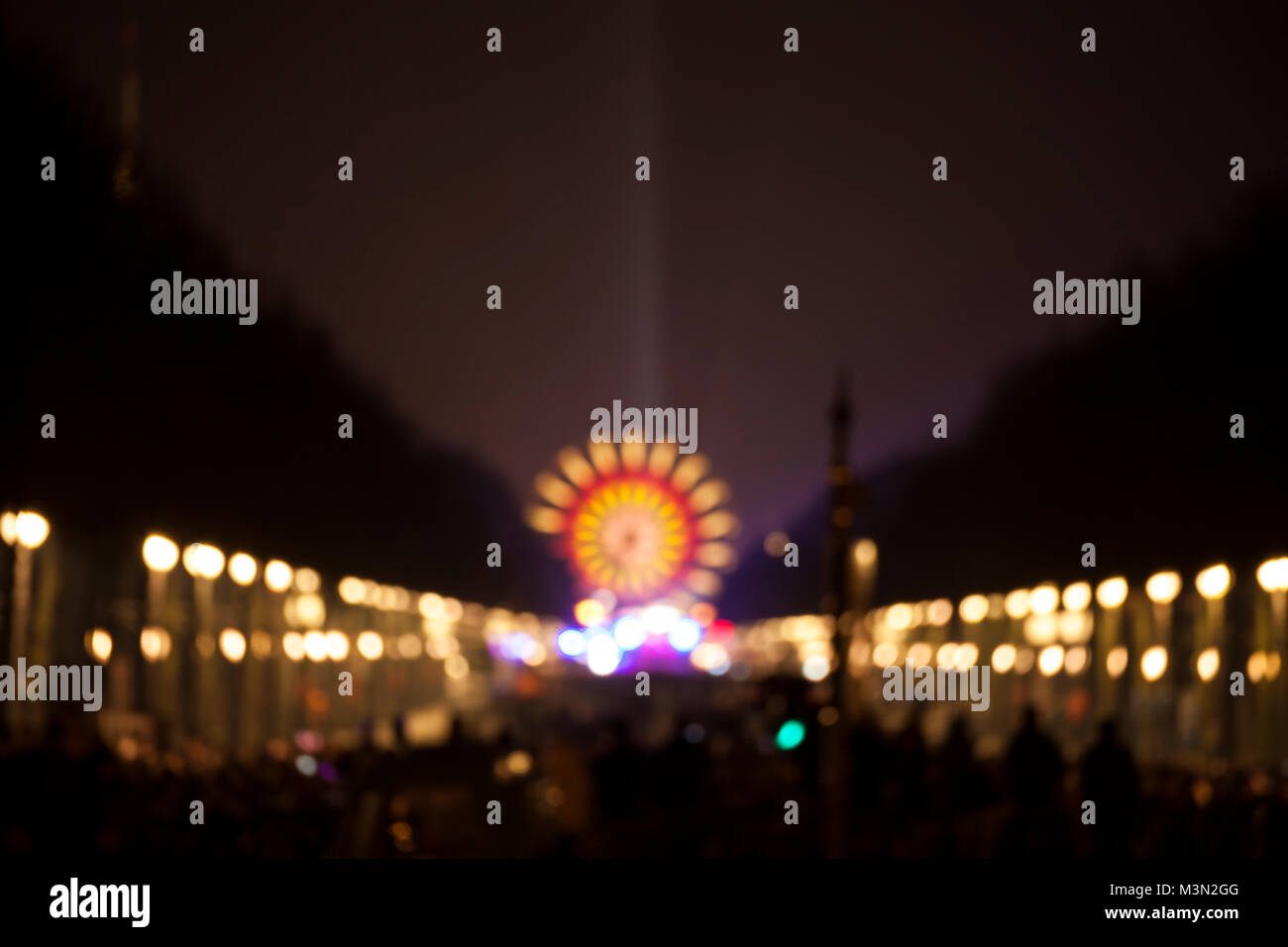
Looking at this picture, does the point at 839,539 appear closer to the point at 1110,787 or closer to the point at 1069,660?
the point at 1110,787

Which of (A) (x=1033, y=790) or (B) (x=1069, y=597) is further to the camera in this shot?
(B) (x=1069, y=597)

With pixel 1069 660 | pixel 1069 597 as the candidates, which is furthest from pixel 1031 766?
pixel 1069 660

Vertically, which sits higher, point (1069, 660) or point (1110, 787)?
point (1069, 660)

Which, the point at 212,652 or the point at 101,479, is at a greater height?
the point at 101,479

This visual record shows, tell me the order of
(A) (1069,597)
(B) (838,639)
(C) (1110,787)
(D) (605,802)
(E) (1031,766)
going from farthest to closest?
(A) (1069,597), (D) (605,802), (B) (838,639), (E) (1031,766), (C) (1110,787)

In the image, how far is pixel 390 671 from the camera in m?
55.6

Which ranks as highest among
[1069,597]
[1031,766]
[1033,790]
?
[1069,597]

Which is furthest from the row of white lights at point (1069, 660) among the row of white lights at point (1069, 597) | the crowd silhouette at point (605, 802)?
the crowd silhouette at point (605, 802)

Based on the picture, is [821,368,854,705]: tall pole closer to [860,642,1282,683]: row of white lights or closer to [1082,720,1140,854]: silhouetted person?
[1082,720,1140,854]: silhouetted person

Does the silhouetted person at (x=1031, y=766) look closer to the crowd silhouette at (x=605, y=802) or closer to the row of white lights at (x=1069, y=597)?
the crowd silhouette at (x=605, y=802)
